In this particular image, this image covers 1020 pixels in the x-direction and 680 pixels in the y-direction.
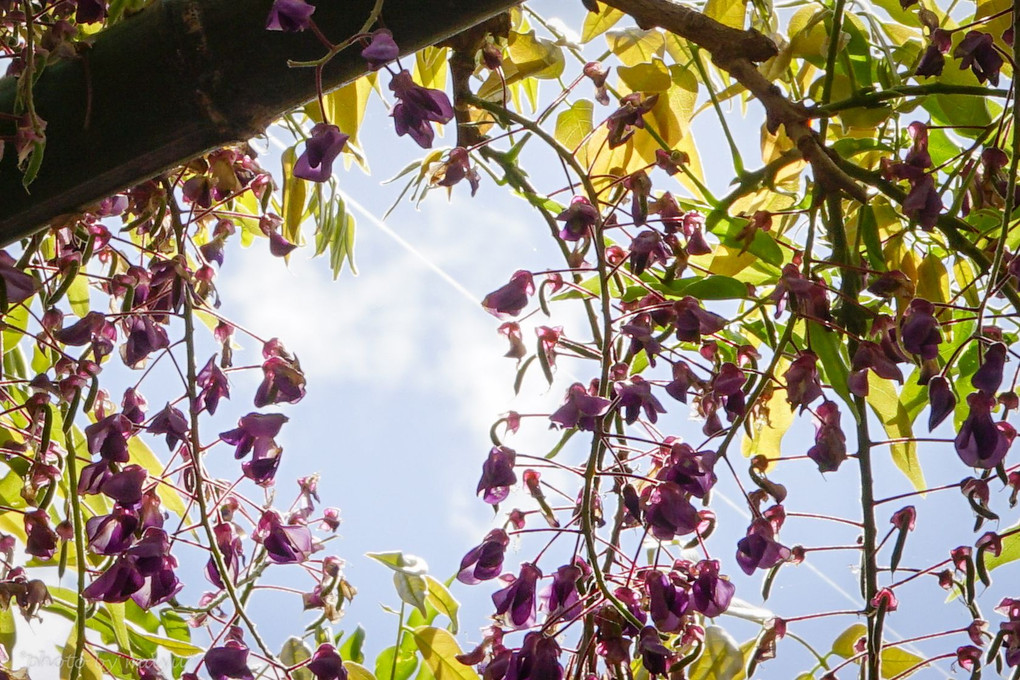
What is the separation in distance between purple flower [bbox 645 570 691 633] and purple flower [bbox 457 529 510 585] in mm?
59

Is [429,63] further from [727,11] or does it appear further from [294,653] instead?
[294,653]

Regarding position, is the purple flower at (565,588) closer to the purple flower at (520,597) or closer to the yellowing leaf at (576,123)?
the purple flower at (520,597)

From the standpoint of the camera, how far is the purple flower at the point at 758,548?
13.3 inches

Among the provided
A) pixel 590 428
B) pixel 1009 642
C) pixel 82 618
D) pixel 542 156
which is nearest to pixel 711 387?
pixel 590 428

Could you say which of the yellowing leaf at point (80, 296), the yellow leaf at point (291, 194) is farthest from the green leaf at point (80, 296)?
the yellow leaf at point (291, 194)

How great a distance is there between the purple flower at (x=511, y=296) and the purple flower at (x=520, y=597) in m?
0.10

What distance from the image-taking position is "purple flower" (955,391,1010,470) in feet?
0.98

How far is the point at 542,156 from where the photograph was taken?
906 millimetres

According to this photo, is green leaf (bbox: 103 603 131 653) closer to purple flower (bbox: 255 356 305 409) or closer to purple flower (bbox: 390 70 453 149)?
purple flower (bbox: 255 356 305 409)

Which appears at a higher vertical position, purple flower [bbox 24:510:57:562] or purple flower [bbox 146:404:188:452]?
purple flower [bbox 146:404:188:452]

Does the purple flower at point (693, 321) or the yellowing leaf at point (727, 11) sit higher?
the yellowing leaf at point (727, 11)

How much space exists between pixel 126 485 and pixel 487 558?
0.14 m

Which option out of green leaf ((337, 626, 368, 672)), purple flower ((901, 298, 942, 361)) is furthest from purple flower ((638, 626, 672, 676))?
green leaf ((337, 626, 368, 672))

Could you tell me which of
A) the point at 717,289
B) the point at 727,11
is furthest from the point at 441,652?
the point at 727,11
